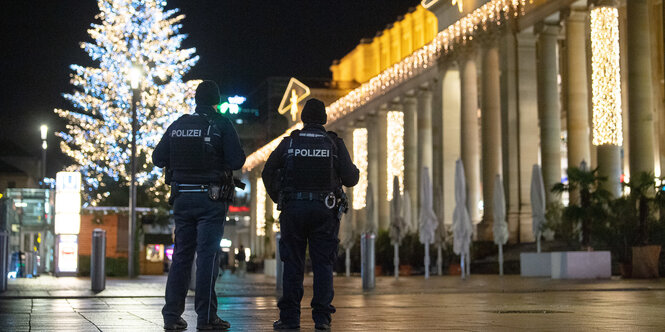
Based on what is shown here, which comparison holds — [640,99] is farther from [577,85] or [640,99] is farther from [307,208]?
[307,208]

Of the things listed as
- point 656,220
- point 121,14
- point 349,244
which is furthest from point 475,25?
point 656,220

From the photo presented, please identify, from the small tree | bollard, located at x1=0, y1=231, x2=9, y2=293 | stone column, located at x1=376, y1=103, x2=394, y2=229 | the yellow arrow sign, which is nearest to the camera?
bollard, located at x1=0, y1=231, x2=9, y2=293

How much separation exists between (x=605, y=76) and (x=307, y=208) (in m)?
25.9

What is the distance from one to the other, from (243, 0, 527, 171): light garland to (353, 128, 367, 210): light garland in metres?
1.78

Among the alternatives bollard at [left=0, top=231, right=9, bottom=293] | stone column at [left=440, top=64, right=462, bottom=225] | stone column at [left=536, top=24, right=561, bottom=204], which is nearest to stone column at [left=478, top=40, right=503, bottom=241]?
stone column at [left=536, top=24, right=561, bottom=204]

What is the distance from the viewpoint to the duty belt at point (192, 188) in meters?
9.27

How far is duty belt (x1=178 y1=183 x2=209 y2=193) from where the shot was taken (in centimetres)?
927

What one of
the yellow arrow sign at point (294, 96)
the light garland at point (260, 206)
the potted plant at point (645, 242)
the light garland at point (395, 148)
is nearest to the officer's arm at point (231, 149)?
the potted plant at point (645, 242)

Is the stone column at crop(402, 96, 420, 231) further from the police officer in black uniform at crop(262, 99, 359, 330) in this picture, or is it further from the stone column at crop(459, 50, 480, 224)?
the police officer in black uniform at crop(262, 99, 359, 330)

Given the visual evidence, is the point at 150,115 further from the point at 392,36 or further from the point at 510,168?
the point at 392,36

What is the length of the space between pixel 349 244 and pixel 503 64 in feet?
32.7

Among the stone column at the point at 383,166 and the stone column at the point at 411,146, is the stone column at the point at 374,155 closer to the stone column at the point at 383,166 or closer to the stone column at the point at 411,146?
the stone column at the point at 383,166

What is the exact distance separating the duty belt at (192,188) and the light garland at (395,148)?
50.6 m

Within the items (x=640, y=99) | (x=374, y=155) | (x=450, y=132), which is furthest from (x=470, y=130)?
(x=374, y=155)
